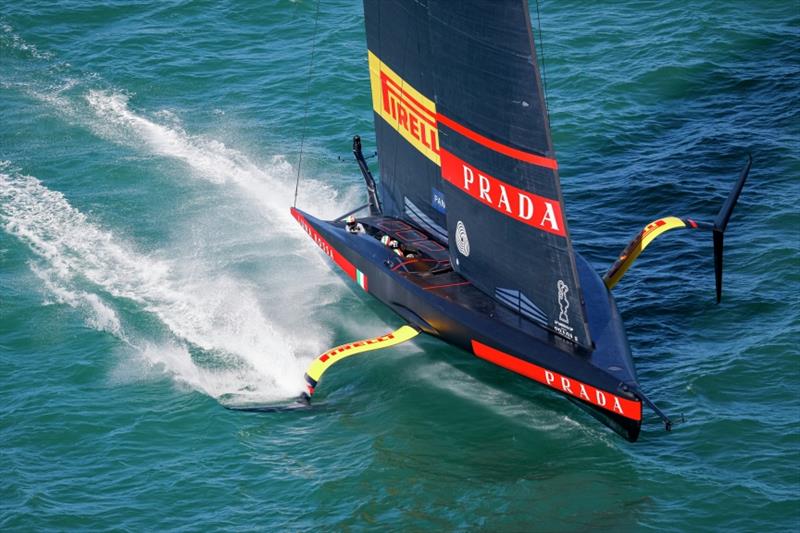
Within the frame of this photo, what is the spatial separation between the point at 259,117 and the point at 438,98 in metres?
14.5

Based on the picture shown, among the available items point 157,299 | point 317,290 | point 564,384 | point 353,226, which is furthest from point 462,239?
point 157,299

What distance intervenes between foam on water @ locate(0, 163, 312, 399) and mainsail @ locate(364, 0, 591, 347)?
188 inches

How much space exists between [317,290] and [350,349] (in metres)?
4.92

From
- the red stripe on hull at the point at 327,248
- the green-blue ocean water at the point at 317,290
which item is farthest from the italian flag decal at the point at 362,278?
the green-blue ocean water at the point at 317,290

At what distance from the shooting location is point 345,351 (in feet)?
77.3

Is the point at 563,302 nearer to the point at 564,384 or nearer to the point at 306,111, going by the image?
the point at 564,384

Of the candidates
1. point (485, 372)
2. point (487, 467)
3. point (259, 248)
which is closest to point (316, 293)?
point (259, 248)

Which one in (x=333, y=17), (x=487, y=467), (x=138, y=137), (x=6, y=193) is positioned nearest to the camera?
(x=487, y=467)

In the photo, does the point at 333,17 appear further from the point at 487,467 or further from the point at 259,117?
the point at 487,467

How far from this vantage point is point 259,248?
30.0m

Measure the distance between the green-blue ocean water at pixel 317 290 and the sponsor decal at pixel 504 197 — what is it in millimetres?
3896

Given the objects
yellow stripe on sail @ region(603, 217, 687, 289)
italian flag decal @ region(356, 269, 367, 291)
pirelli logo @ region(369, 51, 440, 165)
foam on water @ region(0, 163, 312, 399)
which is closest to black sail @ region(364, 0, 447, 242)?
pirelli logo @ region(369, 51, 440, 165)

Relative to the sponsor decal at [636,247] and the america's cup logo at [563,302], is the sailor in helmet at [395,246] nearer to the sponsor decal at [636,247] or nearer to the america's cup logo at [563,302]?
the sponsor decal at [636,247]

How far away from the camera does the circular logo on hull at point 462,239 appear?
23875mm
